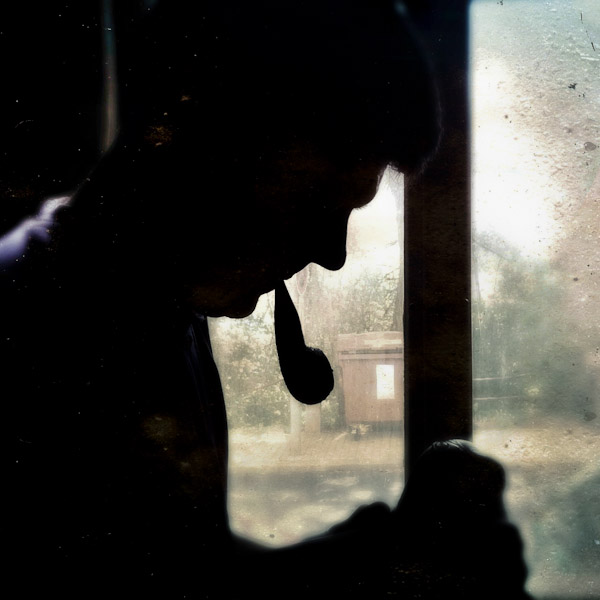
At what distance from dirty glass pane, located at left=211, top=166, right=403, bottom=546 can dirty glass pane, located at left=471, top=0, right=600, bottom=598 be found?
6.5 inches

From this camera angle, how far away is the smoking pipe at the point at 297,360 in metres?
0.84

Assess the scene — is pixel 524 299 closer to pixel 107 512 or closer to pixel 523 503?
pixel 523 503

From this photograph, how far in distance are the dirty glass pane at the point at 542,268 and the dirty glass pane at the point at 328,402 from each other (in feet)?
0.54

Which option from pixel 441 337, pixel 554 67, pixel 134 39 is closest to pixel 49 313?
pixel 134 39

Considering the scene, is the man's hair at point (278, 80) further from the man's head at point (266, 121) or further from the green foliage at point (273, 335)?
the green foliage at point (273, 335)

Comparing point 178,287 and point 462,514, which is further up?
point 178,287

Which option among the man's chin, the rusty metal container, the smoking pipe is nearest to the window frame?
the rusty metal container

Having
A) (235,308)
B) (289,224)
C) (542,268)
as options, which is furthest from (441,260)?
(235,308)

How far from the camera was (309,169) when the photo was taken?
0.85 m

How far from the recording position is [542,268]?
0.81 meters

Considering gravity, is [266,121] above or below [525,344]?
above

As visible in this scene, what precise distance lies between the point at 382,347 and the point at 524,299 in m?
0.27

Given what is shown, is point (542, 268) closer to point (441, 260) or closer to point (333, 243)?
point (441, 260)

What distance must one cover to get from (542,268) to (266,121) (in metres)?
0.57
